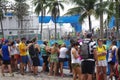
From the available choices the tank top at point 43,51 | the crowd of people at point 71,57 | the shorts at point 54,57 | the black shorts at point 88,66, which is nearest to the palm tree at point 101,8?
the crowd of people at point 71,57

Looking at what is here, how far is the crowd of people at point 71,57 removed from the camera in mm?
12305

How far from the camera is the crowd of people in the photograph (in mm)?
12305

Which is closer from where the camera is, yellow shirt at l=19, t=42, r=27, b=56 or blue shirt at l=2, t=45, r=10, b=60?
blue shirt at l=2, t=45, r=10, b=60

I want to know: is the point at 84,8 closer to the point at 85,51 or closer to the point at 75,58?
the point at 75,58

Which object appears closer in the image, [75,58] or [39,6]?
[75,58]

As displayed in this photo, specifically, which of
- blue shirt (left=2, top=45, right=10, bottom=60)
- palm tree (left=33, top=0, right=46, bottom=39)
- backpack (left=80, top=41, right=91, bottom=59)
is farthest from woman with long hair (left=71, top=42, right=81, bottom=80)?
palm tree (left=33, top=0, right=46, bottom=39)

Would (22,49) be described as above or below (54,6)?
below

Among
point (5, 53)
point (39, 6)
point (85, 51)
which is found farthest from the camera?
point (39, 6)

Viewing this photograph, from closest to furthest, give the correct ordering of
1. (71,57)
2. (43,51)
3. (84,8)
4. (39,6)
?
1. (71,57)
2. (43,51)
3. (84,8)
4. (39,6)

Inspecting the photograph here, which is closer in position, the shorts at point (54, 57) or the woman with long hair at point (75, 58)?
the woman with long hair at point (75, 58)

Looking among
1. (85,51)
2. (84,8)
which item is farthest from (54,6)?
(85,51)

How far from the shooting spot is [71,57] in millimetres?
14008

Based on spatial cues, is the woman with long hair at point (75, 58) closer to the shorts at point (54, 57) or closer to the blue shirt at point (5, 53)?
the shorts at point (54, 57)

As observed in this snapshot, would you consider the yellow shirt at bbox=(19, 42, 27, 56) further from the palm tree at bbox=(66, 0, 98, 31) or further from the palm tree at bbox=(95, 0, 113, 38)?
the palm tree at bbox=(66, 0, 98, 31)
